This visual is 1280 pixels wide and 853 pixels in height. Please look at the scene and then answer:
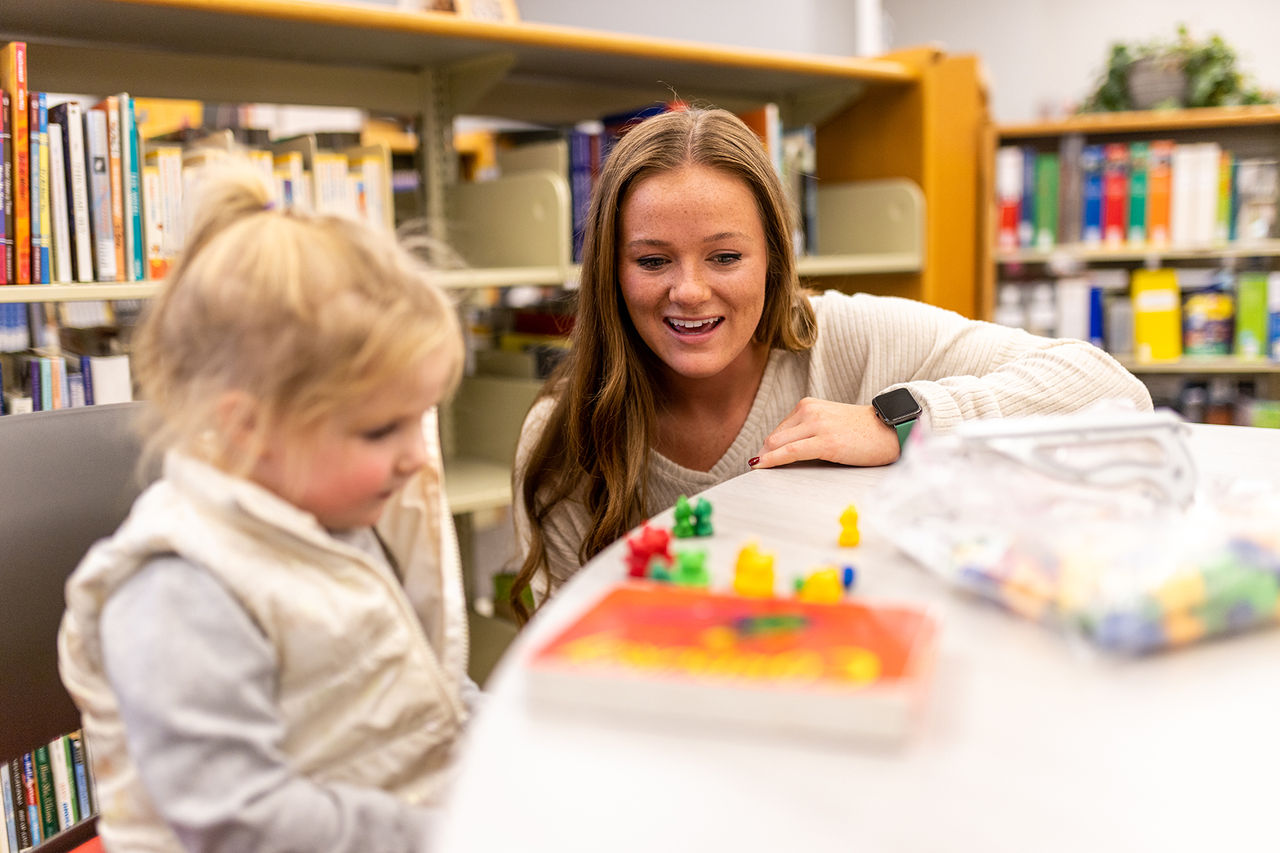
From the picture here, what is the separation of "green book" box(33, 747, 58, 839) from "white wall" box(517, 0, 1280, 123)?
128 inches

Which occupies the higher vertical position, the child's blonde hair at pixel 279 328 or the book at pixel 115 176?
the book at pixel 115 176

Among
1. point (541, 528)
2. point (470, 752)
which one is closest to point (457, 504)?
point (541, 528)

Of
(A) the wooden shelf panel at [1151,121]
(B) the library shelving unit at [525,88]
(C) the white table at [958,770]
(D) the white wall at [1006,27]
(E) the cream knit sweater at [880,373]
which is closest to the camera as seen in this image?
(C) the white table at [958,770]

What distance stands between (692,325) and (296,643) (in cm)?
75

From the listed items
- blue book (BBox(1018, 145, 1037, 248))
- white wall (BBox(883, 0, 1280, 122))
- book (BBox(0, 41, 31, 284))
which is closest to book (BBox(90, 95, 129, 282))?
book (BBox(0, 41, 31, 284))

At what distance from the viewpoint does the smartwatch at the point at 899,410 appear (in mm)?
1133

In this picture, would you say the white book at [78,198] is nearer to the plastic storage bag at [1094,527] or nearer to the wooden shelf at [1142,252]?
the plastic storage bag at [1094,527]

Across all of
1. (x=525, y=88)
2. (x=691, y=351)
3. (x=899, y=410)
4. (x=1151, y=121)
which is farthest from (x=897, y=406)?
(x=1151, y=121)

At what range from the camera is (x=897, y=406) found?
1146 mm

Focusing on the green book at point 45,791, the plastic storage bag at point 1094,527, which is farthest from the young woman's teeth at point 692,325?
the green book at point 45,791

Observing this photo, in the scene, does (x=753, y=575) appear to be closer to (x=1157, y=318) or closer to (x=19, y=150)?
(x=19, y=150)

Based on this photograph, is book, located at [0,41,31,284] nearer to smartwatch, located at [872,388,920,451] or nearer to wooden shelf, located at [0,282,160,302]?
wooden shelf, located at [0,282,160,302]

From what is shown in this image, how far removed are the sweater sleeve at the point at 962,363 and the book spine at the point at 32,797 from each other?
1.42 metres

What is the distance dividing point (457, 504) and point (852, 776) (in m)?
1.61
